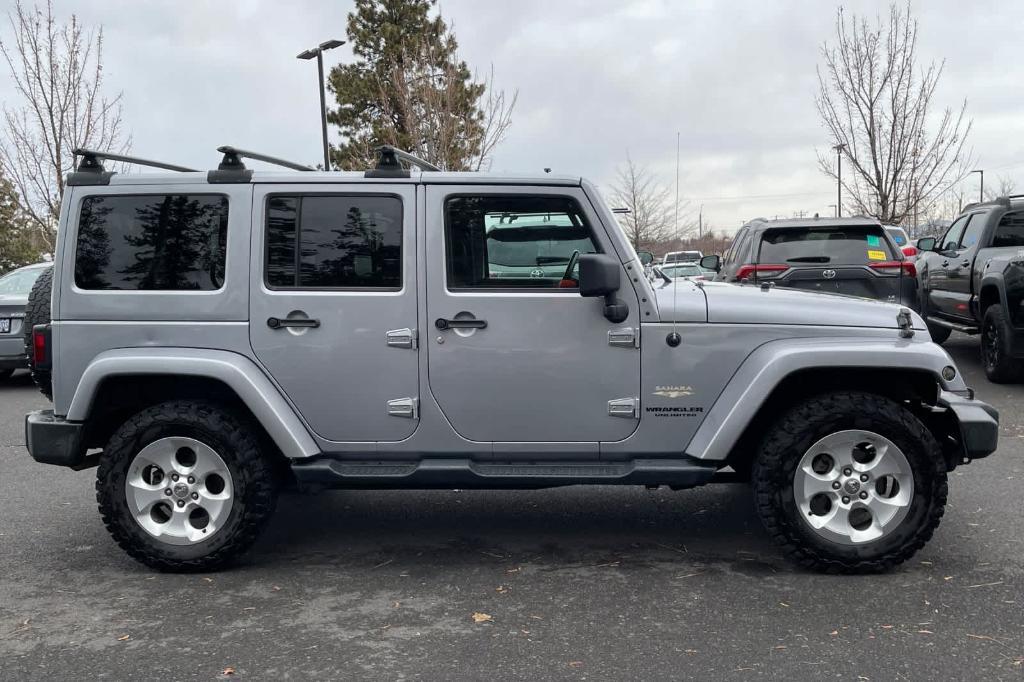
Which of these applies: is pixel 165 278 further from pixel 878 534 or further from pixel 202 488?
pixel 878 534

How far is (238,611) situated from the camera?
4270 mm

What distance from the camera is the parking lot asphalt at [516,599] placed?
3.66 meters

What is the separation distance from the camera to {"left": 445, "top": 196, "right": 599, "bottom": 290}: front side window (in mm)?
4711

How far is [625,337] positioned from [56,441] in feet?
9.49

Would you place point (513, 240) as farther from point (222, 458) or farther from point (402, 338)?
point (222, 458)

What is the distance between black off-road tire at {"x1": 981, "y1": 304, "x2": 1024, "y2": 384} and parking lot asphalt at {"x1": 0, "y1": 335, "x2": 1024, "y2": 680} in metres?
4.25

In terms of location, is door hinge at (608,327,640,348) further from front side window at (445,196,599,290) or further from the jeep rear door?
the jeep rear door

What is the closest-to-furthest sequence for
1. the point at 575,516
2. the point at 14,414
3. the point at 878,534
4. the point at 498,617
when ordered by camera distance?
the point at 498,617 < the point at 878,534 < the point at 575,516 < the point at 14,414

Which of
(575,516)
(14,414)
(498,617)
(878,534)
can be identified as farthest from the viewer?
(14,414)

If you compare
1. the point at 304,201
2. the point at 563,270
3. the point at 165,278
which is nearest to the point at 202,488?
the point at 165,278

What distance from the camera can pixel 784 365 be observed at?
443 cm

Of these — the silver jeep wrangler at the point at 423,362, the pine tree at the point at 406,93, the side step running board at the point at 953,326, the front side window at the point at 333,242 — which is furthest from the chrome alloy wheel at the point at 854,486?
the pine tree at the point at 406,93

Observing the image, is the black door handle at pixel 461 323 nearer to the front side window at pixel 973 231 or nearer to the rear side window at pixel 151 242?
the rear side window at pixel 151 242

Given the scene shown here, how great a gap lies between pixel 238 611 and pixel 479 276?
193cm
